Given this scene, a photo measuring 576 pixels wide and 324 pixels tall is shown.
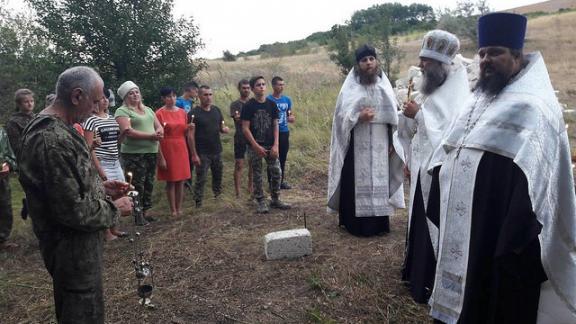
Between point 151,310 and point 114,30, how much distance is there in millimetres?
5306

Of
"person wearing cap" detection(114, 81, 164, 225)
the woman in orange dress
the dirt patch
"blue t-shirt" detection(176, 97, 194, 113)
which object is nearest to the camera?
the dirt patch

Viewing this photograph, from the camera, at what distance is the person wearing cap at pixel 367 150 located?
5.32 metres

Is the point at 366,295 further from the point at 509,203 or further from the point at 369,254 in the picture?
the point at 509,203

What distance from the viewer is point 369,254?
16.1ft

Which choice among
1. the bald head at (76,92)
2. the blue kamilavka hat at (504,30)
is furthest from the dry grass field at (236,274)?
the blue kamilavka hat at (504,30)

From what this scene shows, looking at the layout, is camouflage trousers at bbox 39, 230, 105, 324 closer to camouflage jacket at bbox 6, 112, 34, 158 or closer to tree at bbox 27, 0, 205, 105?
camouflage jacket at bbox 6, 112, 34, 158

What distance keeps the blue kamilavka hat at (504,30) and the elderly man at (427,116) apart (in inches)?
40.2

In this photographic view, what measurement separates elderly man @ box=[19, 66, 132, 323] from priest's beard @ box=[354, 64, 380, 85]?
11.2ft

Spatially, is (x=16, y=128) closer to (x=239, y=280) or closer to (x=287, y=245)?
(x=239, y=280)

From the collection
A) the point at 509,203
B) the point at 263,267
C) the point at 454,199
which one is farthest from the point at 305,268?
the point at 509,203

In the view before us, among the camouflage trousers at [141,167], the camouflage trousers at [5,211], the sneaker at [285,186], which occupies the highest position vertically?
the camouflage trousers at [141,167]

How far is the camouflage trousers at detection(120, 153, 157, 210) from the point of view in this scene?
Answer: 5836 millimetres

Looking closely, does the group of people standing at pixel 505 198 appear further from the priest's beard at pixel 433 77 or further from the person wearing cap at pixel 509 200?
the priest's beard at pixel 433 77

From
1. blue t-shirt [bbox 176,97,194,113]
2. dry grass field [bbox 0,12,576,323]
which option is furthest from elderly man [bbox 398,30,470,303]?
blue t-shirt [bbox 176,97,194,113]
